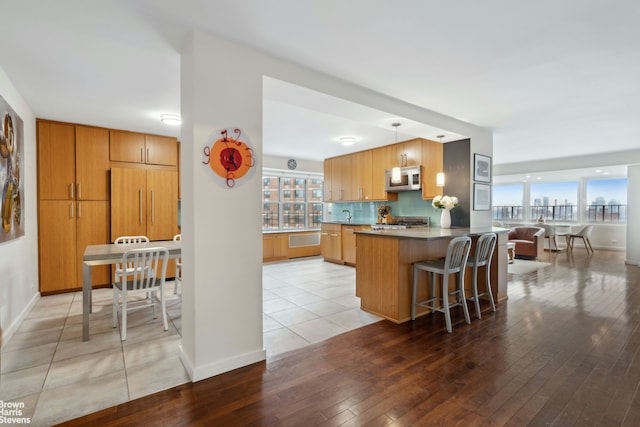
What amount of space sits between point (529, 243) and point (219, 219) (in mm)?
7596

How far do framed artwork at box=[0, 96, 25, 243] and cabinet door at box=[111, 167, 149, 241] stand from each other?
1.32m

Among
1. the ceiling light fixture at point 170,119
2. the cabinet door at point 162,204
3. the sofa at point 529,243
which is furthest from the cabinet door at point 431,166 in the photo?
the cabinet door at point 162,204

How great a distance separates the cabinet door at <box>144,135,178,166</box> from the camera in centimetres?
492

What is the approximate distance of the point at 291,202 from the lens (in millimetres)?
7633

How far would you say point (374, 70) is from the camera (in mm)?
2664

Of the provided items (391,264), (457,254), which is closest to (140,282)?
(391,264)

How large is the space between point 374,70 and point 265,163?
4.59 metres

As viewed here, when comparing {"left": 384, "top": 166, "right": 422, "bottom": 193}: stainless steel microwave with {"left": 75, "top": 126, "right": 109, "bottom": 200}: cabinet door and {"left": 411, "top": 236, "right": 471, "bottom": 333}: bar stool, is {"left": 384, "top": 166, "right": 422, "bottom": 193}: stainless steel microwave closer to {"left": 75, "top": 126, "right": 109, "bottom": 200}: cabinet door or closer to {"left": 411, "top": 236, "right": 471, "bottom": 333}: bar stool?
{"left": 411, "top": 236, "right": 471, "bottom": 333}: bar stool

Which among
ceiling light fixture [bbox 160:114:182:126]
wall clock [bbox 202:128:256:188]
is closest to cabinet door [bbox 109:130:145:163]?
ceiling light fixture [bbox 160:114:182:126]

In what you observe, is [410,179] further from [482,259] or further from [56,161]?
[56,161]

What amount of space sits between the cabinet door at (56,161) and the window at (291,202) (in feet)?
11.9

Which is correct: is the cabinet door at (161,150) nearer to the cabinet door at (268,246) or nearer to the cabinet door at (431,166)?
the cabinet door at (268,246)

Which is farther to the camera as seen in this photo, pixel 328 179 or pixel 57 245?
pixel 328 179

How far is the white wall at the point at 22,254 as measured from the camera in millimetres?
2746
